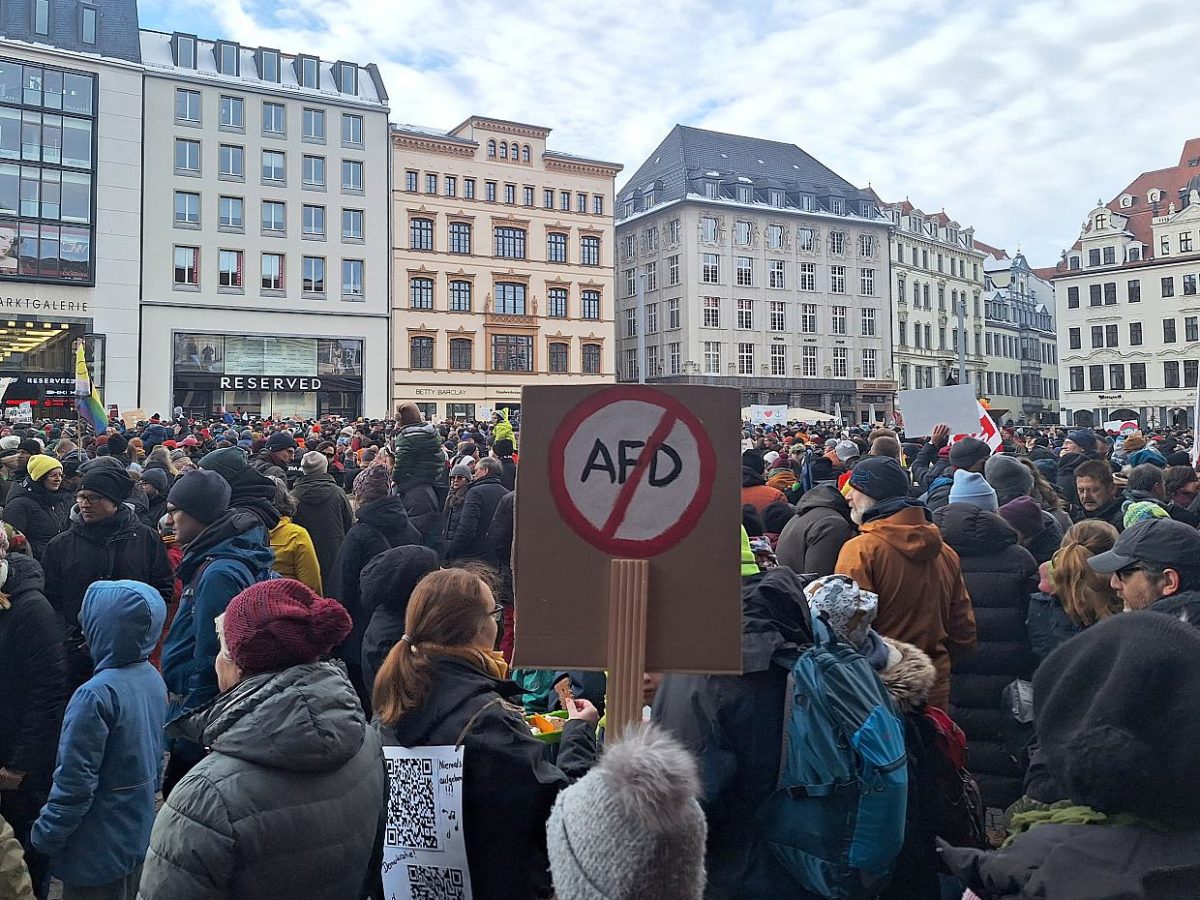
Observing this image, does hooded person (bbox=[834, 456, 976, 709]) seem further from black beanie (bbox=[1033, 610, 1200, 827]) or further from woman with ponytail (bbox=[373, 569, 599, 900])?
black beanie (bbox=[1033, 610, 1200, 827])

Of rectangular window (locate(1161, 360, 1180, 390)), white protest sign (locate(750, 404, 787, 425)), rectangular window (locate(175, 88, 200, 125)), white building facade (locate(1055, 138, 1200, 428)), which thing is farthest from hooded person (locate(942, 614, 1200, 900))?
rectangular window (locate(1161, 360, 1180, 390))

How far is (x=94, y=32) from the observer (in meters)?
42.6

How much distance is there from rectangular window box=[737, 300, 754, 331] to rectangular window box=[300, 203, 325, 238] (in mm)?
26161

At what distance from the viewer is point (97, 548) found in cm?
523

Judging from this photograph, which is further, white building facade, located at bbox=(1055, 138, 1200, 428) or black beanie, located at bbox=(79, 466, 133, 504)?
white building facade, located at bbox=(1055, 138, 1200, 428)

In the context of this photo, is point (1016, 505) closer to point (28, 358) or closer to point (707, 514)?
point (707, 514)

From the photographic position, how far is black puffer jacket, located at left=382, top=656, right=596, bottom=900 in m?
2.54

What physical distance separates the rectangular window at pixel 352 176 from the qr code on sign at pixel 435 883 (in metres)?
48.8

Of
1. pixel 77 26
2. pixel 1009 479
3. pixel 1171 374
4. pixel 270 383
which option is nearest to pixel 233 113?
pixel 77 26

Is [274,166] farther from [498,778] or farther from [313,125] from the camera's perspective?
[498,778]

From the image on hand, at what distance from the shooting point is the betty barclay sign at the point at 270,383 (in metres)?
45.0

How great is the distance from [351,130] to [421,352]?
11755 millimetres

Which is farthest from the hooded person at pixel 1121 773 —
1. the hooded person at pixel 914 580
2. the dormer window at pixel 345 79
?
the dormer window at pixel 345 79

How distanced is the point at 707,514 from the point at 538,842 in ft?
3.49
